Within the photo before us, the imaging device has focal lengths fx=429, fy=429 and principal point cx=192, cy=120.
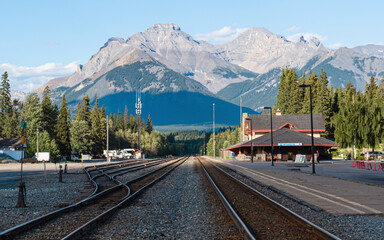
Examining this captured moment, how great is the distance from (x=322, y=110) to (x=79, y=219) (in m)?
106

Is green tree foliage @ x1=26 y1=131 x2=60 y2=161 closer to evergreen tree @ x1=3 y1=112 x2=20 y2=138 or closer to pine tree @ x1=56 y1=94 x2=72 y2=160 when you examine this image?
pine tree @ x1=56 y1=94 x2=72 y2=160

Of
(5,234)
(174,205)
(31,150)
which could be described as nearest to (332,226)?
(174,205)

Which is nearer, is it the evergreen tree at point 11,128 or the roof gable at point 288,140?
the roof gable at point 288,140

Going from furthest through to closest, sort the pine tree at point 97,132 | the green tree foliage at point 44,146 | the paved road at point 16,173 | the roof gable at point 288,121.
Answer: the pine tree at point 97,132 < the roof gable at point 288,121 < the green tree foliage at point 44,146 < the paved road at point 16,173

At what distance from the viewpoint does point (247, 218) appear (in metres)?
12.6

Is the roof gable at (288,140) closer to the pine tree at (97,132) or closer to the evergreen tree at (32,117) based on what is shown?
the evergreen tree at (32,117)

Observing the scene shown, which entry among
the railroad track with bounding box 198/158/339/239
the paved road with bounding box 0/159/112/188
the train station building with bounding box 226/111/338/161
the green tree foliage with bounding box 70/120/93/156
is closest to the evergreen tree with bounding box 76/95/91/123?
the green tree foliage with bounding box 70/120/93/156

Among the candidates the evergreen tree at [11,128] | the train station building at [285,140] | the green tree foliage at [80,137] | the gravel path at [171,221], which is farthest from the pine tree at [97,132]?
the gravel path at [171,221]

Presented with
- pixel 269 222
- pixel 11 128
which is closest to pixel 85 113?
pixel 11 128

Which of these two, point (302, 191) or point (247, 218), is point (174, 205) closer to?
point (247, 218)

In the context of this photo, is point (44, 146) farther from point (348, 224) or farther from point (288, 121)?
point (348, 224)

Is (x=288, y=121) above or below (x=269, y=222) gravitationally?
above

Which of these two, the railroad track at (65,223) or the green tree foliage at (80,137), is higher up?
the green tree foliage at (80,137)

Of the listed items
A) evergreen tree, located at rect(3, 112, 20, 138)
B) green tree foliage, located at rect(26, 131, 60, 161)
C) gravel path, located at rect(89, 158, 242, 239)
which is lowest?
gravel path, located at rect(89, 158, 242, 239)
